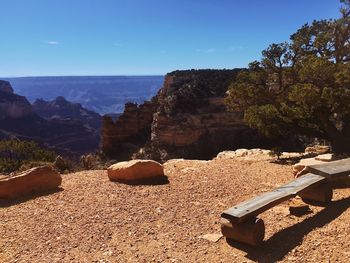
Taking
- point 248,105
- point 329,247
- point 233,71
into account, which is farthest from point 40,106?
point 329,247

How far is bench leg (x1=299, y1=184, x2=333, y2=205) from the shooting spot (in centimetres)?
941

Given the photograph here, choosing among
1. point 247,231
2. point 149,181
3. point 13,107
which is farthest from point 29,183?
point 13,107

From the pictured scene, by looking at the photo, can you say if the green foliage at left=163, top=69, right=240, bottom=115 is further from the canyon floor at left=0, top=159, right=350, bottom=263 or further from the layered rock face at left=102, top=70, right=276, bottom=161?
the canyon floor at left=0, top=159, right=350, bottom=263

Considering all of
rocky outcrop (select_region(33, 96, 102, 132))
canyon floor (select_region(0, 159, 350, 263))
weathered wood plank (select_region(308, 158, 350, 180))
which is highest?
weathered wood plank (select_region(308, 158, 350, 180))

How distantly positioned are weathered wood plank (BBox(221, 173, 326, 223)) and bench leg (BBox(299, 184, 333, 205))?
0.24 metres

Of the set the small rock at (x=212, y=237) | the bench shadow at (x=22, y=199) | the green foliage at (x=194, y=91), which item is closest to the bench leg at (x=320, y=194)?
the small rock at (x=212, y=237)

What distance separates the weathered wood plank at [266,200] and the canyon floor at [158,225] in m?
0.60

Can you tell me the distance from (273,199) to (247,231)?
3.35 feet

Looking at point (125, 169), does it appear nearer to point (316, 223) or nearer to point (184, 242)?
point (184, 242)

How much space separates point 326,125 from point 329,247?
1068 centimetres

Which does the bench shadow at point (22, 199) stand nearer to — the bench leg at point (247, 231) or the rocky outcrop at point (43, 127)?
the bench leg at point (247, 231)

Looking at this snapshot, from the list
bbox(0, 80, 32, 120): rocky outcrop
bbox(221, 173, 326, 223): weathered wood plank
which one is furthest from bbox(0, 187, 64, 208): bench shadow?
bbox(0, 80, 32, 120): rocky outcrop

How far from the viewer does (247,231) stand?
732cm

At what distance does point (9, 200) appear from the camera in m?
11.1
